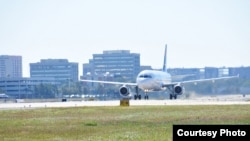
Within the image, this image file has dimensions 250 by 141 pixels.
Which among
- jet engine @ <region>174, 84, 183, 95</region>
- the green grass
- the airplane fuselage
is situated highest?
the airplane fuselage

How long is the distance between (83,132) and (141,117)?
13.9 m

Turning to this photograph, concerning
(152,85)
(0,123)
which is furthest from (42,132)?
(152,85)

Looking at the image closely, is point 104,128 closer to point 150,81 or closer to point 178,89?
point 150,81

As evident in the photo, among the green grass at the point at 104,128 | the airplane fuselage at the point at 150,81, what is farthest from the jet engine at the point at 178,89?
the green grass at the point at 104,128

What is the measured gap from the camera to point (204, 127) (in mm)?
24000

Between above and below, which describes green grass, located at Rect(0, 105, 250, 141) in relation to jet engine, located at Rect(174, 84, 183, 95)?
below

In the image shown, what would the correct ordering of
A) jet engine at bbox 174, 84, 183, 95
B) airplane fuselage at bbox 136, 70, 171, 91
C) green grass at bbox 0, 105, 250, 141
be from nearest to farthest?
green grass at bbox 0, 105, 250, 141
airplane fuselage at bbox 136, 70, 171, 91
jet engine at bbox 174, 84, 183, 95

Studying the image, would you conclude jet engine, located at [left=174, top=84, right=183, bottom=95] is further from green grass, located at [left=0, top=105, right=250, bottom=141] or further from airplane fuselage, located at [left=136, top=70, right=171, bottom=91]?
green grass, located at [left=0, top=105, right=250, bottom=141]

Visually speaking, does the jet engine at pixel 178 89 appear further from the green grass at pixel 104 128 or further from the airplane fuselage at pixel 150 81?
the green grass at pixel 104 128

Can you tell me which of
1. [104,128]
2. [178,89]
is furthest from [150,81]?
[104,128]


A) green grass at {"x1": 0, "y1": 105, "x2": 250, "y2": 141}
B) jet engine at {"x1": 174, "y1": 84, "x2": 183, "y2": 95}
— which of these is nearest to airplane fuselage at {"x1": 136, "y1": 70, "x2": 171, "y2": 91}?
jet engine at {"x1": 174, "y1": 84, "x2": 183, "y2": 95}

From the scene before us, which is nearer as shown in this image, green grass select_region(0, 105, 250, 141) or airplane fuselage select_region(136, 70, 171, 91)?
green grass select_region(0, 105, 250, 141)

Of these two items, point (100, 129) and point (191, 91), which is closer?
point (100, 129)

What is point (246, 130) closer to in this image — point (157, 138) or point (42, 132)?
point (157, 138)
